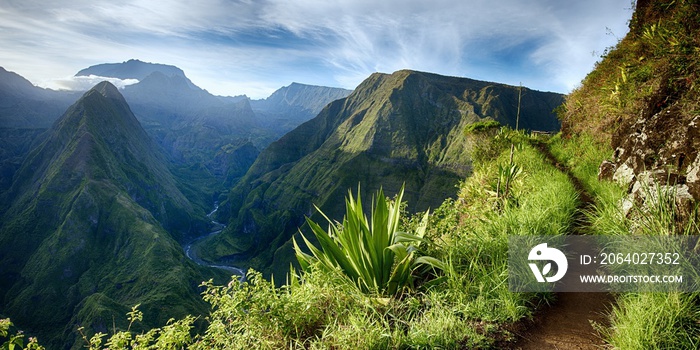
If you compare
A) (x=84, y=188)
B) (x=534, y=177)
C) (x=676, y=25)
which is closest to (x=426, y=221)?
(x=534, y=177)

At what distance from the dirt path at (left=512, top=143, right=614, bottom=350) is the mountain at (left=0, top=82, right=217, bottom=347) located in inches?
4026

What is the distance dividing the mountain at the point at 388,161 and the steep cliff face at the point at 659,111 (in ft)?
388

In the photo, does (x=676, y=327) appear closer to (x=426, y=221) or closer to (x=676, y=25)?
(x=426, y=221)

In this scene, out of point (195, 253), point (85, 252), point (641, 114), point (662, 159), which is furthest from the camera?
point (195, 253)

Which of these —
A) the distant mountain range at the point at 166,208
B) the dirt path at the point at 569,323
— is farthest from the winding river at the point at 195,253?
the dirt path at the point at 569,323

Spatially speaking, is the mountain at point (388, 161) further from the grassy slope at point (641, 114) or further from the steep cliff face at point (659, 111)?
the steep cliff face at point (659, 111)

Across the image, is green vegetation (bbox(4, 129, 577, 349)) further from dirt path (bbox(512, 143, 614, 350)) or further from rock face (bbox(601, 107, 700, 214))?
rock face (bbox(601, 107, 700, 214))

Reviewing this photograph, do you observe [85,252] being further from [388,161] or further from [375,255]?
[375,255]

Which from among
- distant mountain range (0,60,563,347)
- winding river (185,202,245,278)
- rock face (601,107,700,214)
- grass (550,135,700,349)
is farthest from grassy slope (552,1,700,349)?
winding river (185,202,245,278)

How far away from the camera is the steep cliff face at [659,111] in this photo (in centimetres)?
414

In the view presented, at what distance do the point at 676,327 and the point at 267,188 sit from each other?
647ft

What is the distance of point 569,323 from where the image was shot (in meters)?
2.95

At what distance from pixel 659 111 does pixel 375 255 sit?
6.02m

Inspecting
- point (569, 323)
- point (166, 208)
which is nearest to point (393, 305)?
point (569, 323)
